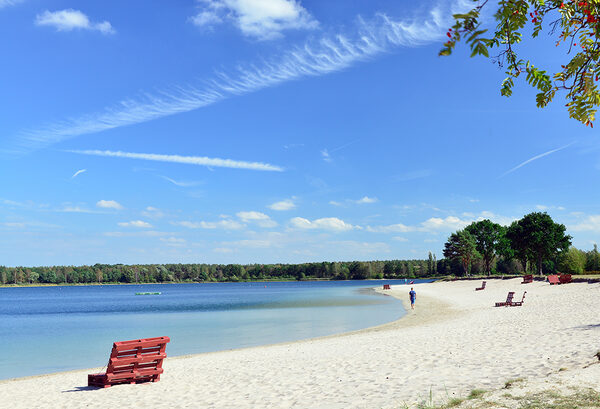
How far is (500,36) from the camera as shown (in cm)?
484

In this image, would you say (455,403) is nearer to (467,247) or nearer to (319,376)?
(319,376)

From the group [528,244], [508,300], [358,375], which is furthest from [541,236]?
[358,375]

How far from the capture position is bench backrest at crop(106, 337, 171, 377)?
46.8ft

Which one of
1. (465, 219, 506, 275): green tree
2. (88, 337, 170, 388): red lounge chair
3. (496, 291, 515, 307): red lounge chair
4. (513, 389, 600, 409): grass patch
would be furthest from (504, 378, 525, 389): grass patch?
(465, 219, 506, 275): green tree

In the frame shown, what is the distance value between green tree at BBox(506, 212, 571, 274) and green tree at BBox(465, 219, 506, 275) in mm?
16450

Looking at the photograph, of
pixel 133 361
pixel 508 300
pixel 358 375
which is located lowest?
pixel 358 375

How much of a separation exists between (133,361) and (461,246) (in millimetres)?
120239

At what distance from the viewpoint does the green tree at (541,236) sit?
98062 mm

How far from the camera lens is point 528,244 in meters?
102

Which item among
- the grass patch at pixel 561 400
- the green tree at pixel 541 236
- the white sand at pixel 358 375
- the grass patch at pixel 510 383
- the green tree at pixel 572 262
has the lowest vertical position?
the white sand at pixel 358 375

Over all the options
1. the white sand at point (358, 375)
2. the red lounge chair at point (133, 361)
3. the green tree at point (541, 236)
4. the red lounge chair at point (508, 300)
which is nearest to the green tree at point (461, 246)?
the green tree at point (541, 236)

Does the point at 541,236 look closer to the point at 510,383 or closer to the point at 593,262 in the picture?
the point at 593,262

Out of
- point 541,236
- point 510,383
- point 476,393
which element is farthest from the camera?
point 541,236

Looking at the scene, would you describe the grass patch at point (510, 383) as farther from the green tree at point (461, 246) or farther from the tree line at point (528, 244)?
A: the green tree at point (461, 246)
